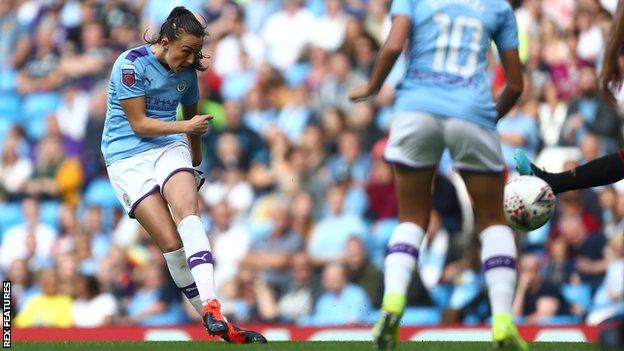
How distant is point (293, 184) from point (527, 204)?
20.4 ft

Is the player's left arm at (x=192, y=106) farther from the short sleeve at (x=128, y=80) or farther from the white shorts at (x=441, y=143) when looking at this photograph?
the white shorts at (x=441, y=143)

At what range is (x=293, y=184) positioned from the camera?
1412 centimetres

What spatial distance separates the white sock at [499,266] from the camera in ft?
24.3

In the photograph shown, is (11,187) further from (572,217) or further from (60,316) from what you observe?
(572,217)

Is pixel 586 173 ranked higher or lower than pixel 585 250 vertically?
higher

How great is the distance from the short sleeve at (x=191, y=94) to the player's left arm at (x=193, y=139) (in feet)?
0.10

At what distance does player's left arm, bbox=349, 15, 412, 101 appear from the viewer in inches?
289

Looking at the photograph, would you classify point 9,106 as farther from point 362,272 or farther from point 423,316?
point 423,316

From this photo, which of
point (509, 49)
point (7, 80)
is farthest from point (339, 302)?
point (7, 80)

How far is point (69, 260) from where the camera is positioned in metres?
14.4

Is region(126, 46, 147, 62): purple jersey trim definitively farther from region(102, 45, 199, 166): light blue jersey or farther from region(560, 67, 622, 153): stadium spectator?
region(560, 67, 622, 153): stadium spectator

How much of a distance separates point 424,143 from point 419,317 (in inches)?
206

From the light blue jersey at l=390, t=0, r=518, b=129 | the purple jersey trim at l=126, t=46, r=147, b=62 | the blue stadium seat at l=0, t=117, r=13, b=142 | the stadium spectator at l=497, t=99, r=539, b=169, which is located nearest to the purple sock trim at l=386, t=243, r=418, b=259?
the light blue jersey at l=390, t=0, r=518, b=129

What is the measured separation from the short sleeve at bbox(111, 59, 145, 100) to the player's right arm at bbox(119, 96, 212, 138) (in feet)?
0.12
